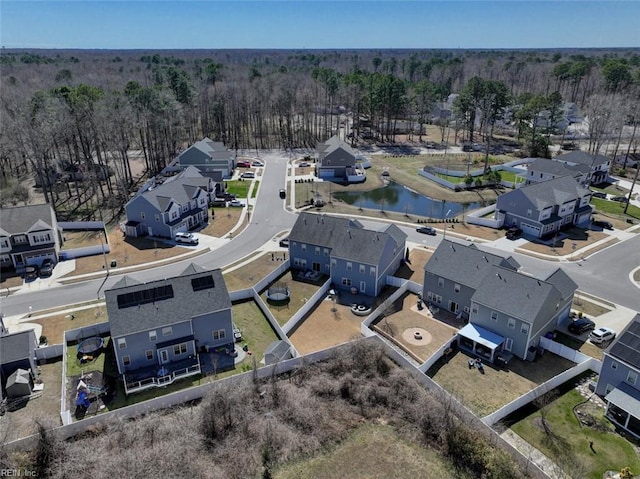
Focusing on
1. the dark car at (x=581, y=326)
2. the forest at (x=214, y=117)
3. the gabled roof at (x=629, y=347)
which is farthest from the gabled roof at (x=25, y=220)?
the gabled roof at (x=629, y=347)

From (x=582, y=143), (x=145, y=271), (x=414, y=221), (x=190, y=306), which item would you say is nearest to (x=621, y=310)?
(x=414, y=221)

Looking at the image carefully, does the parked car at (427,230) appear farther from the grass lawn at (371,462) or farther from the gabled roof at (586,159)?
the gabled roof at (586,159)

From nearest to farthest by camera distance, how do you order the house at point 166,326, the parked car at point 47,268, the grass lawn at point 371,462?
the grass lawn at point 371,462 → the house at point 166,326 → the parked car at point 47,268

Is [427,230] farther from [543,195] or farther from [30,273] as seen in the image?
[30,273]

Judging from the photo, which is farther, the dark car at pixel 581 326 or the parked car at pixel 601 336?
the dark car at pixel 581 326

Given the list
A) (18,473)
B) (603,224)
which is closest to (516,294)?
(603,224)

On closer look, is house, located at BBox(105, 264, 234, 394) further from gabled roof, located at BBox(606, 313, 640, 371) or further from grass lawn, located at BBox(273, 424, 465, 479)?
gabled roof, located at BBox(606, 313, 640, 371)

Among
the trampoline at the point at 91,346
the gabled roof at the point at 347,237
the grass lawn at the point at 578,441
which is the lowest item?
the grass lawn at the point at 578,441
